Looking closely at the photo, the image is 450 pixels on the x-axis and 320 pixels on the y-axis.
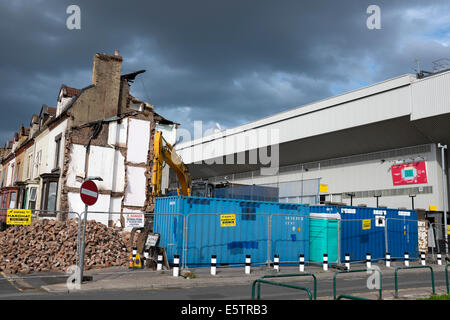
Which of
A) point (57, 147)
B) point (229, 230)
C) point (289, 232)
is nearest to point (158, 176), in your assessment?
point (229, 230)

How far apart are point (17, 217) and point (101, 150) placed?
45.8 feet

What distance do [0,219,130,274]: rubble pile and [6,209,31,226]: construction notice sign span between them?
3.24 m

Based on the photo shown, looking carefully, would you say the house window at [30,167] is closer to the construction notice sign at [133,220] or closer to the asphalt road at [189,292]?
the construction notice sign at [133,220]

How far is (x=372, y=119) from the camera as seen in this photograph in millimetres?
35469

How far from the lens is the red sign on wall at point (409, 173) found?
3419cm

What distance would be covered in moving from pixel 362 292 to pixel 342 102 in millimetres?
29052

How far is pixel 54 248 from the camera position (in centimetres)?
1780

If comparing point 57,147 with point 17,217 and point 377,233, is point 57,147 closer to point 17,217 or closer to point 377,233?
point 17,217

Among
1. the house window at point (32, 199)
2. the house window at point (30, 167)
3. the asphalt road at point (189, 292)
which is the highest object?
the house window at point (30, 167)

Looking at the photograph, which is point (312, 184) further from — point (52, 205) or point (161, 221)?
point (52, 205)

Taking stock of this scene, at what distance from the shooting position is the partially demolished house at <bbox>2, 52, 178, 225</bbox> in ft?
84.1

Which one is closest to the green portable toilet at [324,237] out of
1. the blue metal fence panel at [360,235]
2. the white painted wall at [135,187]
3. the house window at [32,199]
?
the blue metal fence panel at [360,235]

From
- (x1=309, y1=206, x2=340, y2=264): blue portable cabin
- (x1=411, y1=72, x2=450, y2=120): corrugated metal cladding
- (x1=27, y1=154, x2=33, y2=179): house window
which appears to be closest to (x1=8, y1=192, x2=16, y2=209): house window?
(x1=27, y1=154, x2=33, y2=179): house window

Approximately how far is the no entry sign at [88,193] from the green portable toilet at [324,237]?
11386 mm
